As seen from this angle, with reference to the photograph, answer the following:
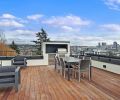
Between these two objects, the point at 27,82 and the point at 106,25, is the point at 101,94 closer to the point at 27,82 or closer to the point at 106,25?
the point at 27,82

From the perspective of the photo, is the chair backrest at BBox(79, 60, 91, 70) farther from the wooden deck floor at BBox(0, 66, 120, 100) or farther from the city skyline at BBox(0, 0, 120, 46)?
the city skyline at BBox(0, 0, 120, 46)

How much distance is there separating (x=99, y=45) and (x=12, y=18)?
976 cm

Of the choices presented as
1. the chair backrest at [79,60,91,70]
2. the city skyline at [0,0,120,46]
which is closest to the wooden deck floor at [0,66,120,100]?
the chair backrest at [79,60,91,70]

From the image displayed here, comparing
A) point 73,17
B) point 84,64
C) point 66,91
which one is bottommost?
point 66,91

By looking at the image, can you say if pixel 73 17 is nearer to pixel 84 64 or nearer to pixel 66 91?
pixel 84 64

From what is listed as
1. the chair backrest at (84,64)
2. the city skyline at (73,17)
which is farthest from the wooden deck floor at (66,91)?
the city skyline at (73,17)

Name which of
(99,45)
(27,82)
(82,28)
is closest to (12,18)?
(82,28)

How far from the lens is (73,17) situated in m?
17.1

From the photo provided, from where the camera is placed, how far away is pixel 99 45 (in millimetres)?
13086

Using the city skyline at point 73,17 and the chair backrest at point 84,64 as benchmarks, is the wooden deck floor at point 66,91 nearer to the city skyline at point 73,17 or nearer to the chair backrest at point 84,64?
the chair backrest at point 84,64

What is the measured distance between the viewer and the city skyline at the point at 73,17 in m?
13.8

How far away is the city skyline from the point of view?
13.8 meters

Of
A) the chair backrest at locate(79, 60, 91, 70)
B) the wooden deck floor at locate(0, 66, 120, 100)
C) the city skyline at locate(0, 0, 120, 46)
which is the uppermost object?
the city skyline at locate(0, 0, 120, 46)

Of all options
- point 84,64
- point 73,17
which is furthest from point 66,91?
point 73,17
